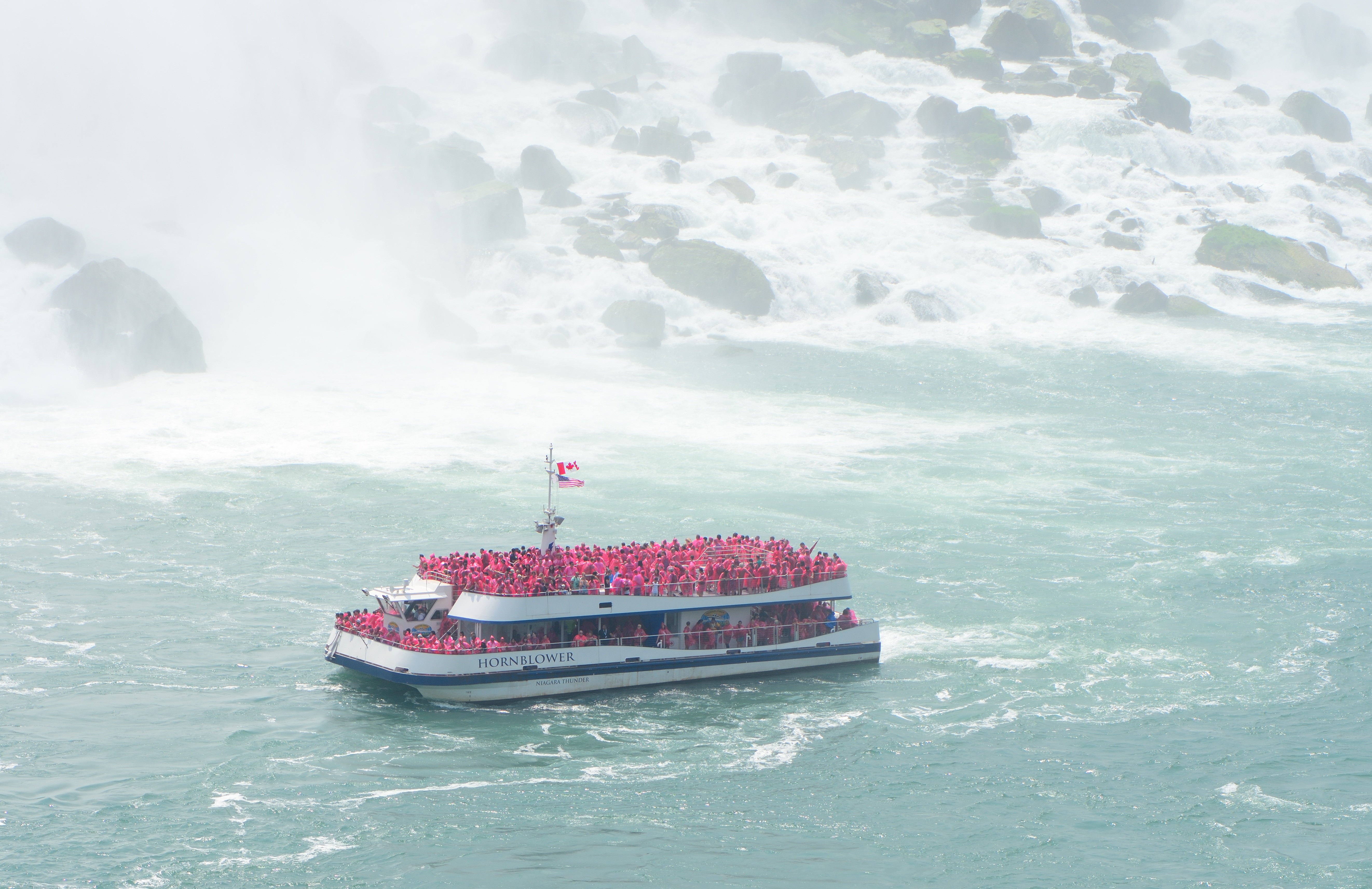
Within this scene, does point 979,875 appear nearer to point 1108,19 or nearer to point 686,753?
point 686,753

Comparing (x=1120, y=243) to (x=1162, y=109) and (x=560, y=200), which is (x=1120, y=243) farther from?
(x=560, y=200)

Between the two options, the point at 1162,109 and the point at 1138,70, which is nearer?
the point at 1162,109

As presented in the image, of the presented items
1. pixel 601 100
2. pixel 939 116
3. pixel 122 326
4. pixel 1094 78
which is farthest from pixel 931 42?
pixel 122 326

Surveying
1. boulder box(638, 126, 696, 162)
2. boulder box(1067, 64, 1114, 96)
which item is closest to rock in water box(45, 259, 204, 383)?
boulder box(638, 126, 696, 162)

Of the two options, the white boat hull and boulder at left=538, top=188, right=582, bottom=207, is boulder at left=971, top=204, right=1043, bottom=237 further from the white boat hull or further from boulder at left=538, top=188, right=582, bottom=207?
the white boat hull

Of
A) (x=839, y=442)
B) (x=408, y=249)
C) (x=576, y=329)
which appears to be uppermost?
(x=408, y=249)

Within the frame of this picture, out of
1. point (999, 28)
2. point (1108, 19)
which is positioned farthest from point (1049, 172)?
point (1108, 19)

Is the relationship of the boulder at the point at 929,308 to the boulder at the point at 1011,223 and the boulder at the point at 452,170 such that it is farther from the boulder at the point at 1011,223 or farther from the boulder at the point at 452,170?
the boulder at the point at 452,170
